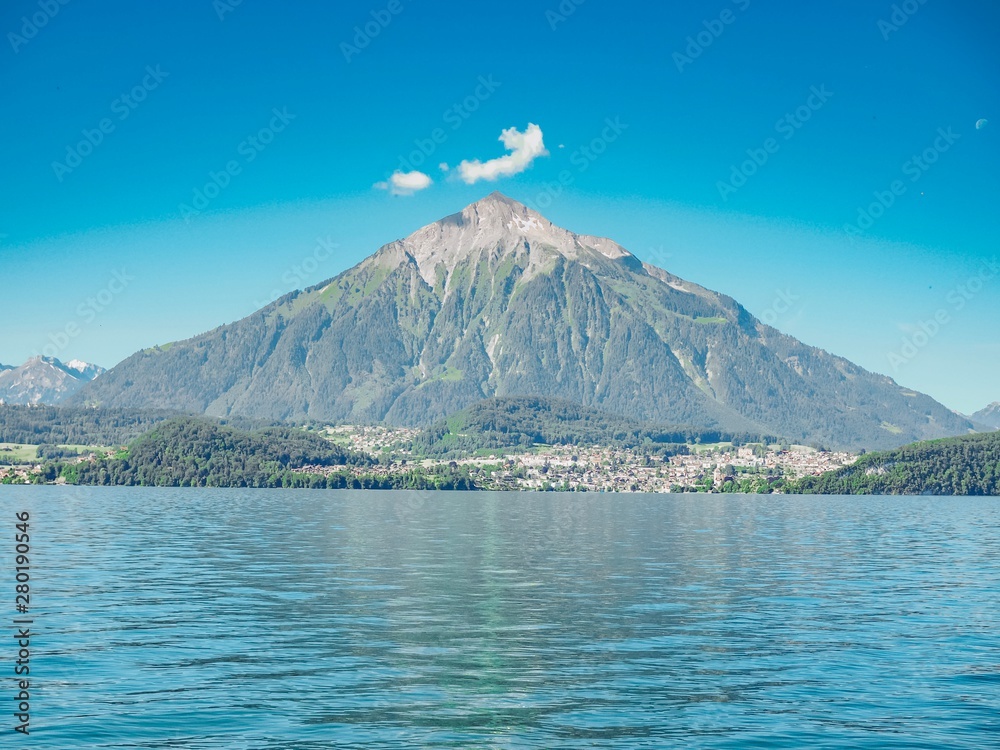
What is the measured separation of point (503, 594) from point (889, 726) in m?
33.9

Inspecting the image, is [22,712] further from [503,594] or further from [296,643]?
[503,594]

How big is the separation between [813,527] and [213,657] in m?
122

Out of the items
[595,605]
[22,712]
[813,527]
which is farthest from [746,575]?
[813,527]

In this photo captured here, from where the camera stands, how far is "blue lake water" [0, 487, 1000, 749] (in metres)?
33.1

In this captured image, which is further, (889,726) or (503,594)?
(503,594)

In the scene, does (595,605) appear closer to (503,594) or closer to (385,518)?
(503,594)

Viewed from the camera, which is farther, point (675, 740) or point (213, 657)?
point (213, 657)

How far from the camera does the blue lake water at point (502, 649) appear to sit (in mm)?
33125

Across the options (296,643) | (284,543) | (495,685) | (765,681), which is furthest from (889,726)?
(284,543)

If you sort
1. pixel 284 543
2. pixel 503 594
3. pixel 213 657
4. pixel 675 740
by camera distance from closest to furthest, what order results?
pixel 675 740
pixel 213 657
pixel 503 594
pixel 284 543

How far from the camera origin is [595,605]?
→ 2378 inches

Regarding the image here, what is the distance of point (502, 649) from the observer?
4594cm

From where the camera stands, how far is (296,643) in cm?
4675

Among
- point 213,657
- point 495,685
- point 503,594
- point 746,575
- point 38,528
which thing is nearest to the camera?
point 495,685
